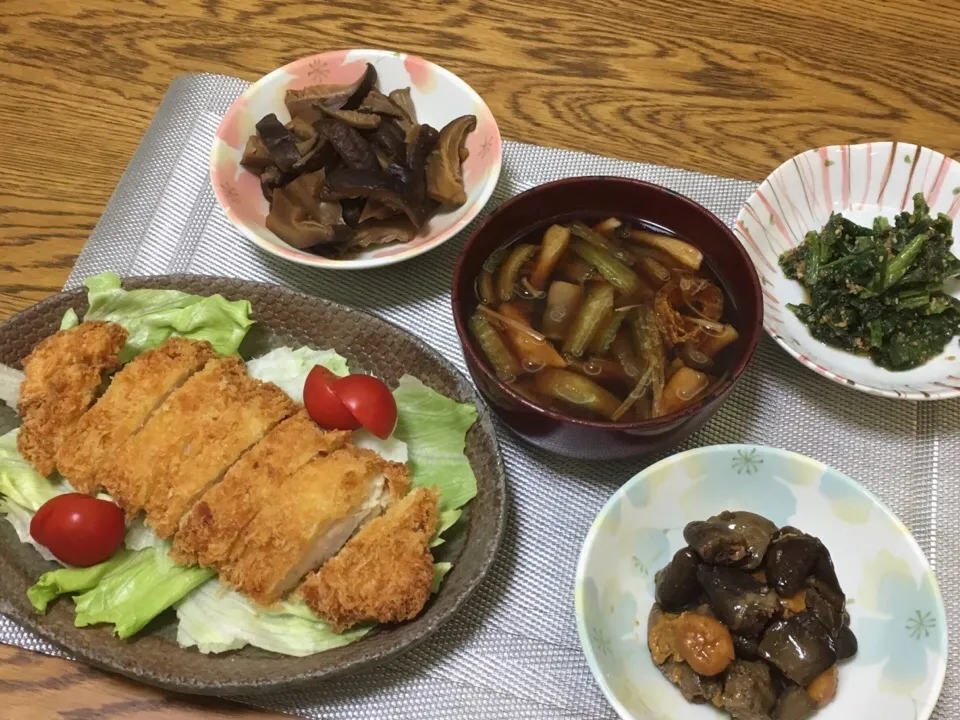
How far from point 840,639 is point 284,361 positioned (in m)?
1.49

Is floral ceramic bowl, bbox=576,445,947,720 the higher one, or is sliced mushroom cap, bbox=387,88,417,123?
sliced mushroom cap, bbox=387,88,417,123

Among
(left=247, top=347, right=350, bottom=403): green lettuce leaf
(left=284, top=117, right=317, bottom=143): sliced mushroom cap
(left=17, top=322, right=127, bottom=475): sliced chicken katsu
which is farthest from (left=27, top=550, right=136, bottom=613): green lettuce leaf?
(left=284, top=117, right=317, bottom=143): sliced mushroom cap

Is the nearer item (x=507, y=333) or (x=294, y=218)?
(x=507, y=333)

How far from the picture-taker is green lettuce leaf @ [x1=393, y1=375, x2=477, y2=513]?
73.7 inches

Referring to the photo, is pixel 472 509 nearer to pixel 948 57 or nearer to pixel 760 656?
pixel 760 656

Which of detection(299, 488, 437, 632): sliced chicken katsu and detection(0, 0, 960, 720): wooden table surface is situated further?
detection(0, 0, 960, 720): wooden table surface

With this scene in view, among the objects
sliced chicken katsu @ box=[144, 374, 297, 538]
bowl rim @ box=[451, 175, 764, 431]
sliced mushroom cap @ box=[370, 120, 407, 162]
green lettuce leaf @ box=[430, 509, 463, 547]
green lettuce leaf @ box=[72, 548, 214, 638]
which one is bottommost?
green lettuce leaf @ box=[72, 548, 214, 638]

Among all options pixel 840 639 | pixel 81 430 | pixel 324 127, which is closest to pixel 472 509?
pixel 840 639

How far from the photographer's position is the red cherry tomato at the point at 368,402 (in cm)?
182

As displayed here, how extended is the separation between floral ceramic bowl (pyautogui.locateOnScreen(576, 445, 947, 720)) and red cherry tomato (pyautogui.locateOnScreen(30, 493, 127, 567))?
3.54 ft

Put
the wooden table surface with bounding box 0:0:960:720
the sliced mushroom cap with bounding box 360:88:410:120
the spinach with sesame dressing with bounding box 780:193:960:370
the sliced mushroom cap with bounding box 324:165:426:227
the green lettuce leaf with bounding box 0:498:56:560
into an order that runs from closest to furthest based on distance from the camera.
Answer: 1. the green lettuce leaf with bounding box 0:498:56:560
2. the spinach with sesame dressing with bounding box 780:193:960:370
3. the sliced mushroom cap with bounding box 324:165:426:227
4. the sliced mushroom cap with bounding box 360:88:410:120
5. the wooden table surface with bounding box 0:0:960:720

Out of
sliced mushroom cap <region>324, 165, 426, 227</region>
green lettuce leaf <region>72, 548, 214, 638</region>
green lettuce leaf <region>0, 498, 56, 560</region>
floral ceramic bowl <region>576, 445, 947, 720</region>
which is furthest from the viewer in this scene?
sliced mushroom cap <region>324, 165, 426, 227</region>

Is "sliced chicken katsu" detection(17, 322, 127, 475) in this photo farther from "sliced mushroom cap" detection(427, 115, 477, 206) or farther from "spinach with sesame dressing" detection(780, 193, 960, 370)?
"spinach with sesame dressing" detection(780, 193, 960, 370)

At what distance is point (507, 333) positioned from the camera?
1922mm
